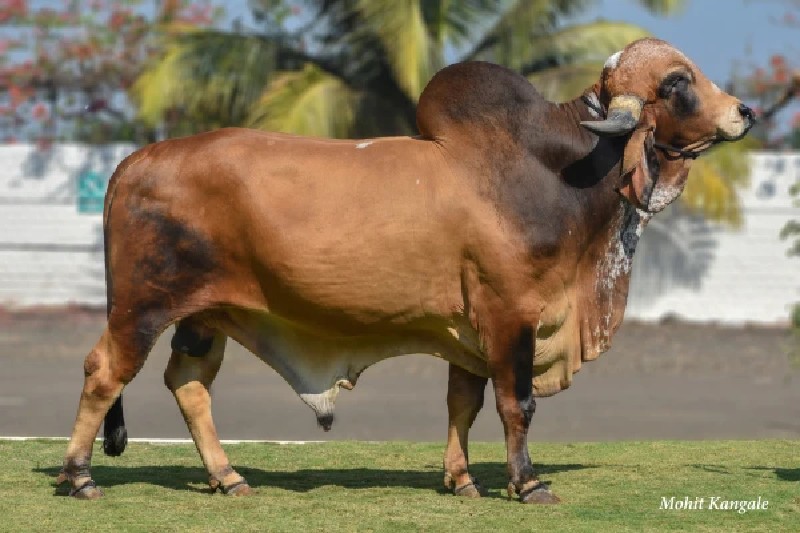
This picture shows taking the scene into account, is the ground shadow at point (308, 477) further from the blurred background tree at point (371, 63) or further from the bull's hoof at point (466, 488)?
the blurred background tree at point (371, 63)

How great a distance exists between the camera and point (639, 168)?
6891 mm

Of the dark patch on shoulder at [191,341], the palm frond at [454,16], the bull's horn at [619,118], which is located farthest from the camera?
the palm frond at [454,16]

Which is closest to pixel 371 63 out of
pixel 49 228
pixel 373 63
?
pixel 373 63

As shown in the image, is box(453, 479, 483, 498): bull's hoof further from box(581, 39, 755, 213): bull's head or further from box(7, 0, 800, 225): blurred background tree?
box(7, 0, 800, 225): blurred background tree

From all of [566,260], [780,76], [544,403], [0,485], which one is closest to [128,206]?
[0,485]

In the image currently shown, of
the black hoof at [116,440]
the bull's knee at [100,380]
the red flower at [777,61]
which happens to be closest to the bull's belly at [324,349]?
the bull's knee at [100,380]

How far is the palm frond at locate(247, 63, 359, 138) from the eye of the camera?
18.6 m

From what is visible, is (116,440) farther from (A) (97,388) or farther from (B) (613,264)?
(B) (613,264)

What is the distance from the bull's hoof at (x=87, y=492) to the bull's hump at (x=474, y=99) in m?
2.38

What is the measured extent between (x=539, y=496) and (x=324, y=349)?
1309 mm

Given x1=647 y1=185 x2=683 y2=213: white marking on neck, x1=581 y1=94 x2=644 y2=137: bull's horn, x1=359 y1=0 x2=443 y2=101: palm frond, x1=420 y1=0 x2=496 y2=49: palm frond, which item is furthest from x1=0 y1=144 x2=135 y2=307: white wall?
x1=581 y1=94 x2=644 y2=137: bull's horn

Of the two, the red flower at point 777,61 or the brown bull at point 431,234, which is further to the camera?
the red flower at point 777,61

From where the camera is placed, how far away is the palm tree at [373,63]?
1872 cm

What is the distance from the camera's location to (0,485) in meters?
7.33
